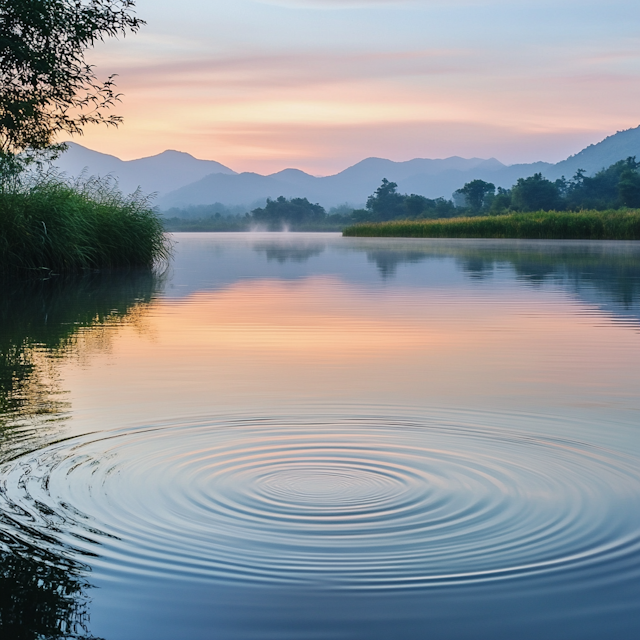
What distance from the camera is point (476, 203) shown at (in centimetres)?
12300

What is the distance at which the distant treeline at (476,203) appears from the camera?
98.4 m

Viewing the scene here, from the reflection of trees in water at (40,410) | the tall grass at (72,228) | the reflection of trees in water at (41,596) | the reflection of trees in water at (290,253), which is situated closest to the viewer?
the reflection of trees in water at (41,596)

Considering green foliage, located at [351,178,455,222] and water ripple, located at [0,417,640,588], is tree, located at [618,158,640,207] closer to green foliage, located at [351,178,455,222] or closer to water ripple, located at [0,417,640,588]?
green foliage, located at [351,178,455,222]

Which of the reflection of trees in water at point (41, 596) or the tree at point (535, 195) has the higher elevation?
the tree at point (535, 195)

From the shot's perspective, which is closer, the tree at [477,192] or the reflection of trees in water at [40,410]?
the reflection of trees in water at [40,410]

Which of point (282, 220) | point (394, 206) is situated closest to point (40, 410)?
point (394, 206)

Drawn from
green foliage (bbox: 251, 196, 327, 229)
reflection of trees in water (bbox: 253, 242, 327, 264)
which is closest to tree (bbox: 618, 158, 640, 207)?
→ reflection of trees in water (bbox: 253, 242, 327, 264)

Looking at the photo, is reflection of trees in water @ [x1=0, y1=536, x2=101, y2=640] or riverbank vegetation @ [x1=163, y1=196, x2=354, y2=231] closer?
reflection of trees in water @ [x1=0, y1=536, x2=101, y2=640]

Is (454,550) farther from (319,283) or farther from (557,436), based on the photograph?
(319,283)

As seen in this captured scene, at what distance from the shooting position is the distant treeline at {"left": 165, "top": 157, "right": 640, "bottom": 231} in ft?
323

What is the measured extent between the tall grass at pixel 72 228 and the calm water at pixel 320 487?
8.89 metres

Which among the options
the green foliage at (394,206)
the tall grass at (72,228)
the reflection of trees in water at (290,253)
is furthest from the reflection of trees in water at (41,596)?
the green foliage at (394,206)

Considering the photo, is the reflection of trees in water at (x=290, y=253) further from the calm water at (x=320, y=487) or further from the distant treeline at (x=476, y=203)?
the distant treeline at (x=476, y=203)

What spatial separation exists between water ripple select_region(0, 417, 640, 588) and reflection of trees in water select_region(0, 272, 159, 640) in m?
0.12
